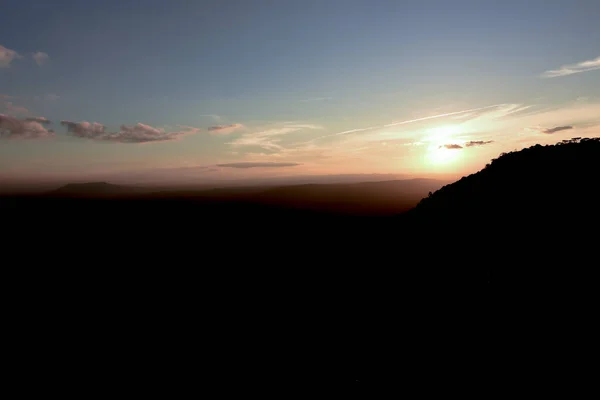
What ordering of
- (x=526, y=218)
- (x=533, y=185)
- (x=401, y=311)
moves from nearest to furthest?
(x=526, y=218)
(x=401, y=311)
(x=533, y=185)

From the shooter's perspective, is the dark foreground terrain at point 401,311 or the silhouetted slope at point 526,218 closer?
the dark foreground terrain at point 401,311

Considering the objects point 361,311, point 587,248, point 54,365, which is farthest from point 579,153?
point 54,365

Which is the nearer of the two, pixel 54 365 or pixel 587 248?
pixel 587 248

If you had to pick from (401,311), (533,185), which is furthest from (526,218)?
(401,311)

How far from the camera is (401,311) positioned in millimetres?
15328

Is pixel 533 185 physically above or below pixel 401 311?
above

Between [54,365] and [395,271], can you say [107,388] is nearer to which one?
[54,365]

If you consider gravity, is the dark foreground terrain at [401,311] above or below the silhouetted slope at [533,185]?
below

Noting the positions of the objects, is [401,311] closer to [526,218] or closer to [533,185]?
[526,218]

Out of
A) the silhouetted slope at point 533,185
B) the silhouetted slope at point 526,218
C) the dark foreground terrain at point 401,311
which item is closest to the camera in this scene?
the dark foreground terrain at point 401,311

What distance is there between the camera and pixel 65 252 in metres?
45.2

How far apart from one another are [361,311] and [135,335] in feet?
41.1

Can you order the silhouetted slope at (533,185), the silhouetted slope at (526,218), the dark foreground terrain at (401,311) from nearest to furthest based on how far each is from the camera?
the dark foreground terrain at (401,311)
the silhouetted slope at (526,218)
the silhouetted slope at (533,185)

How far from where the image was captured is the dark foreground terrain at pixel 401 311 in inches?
444
